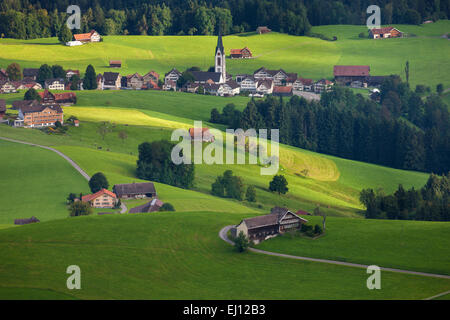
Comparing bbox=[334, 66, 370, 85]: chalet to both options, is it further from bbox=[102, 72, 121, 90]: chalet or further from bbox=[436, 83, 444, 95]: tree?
bbox=[102, 72, 121, 90]: chalet

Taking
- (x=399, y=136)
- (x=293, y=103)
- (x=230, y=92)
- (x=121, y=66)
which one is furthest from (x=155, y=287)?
(x=121, y=66)

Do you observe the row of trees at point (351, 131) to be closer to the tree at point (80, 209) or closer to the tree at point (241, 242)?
the tree at point (80, 209)

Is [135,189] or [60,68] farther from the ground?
[60,68]

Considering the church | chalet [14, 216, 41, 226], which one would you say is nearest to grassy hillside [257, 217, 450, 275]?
chalet [14, 216, 41, 226]

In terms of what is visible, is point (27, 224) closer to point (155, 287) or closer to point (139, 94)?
point (155, 287)

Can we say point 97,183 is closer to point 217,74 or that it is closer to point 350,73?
point 217,74
